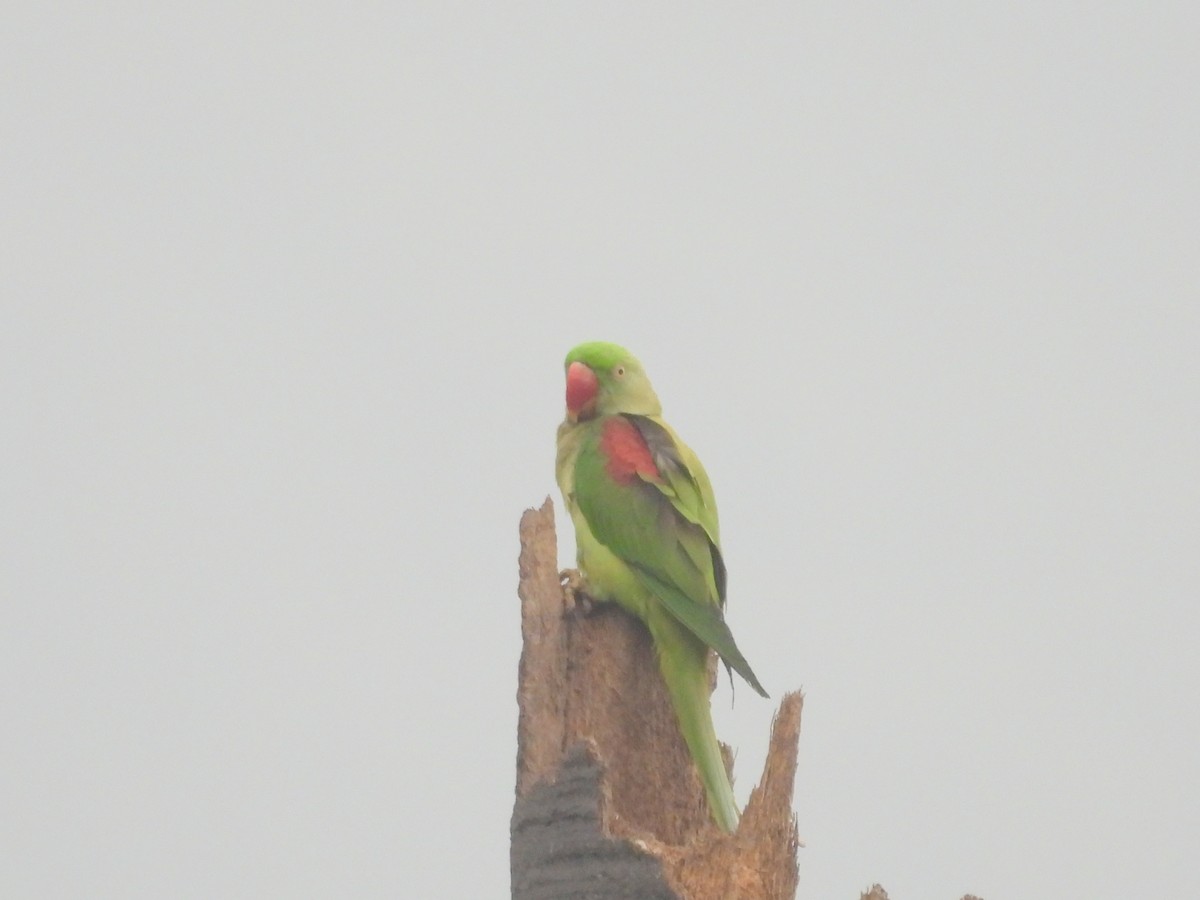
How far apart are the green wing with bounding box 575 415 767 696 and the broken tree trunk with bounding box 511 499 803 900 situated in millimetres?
245

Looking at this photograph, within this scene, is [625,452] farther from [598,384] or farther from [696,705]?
[696,705]

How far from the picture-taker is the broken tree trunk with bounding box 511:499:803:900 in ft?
16.1

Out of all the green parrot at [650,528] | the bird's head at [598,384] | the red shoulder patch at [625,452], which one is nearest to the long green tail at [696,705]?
the green parrot at [650,528]

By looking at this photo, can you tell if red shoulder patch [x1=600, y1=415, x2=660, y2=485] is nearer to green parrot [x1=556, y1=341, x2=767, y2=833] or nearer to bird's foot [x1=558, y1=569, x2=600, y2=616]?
green parrot [x1=556, y1=341, x2=767, y2=833]

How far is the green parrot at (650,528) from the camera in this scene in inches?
228

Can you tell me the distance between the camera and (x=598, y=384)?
21.5 feet

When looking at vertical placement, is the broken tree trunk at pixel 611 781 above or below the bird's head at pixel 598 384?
below

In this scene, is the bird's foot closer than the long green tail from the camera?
No

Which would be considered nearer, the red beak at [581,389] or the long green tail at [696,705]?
the long green tail at [696,705]

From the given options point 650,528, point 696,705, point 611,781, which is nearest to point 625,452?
point 650,528

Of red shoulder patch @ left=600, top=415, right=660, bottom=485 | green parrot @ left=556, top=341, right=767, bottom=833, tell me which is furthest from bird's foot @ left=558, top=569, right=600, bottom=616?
red shoulder patch @ left=600, top=415, right=660, bottom=485

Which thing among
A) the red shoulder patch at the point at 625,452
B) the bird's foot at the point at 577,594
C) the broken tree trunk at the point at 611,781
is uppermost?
the red shoulder patch at the point at 625,452

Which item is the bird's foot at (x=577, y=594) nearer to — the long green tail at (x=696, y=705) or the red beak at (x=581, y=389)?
the long green tail at (x=696, y=705)

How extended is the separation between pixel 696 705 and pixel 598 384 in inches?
57.7
